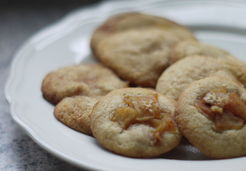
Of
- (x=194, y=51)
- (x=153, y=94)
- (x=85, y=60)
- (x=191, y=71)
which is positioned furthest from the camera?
(x=85, y=60)

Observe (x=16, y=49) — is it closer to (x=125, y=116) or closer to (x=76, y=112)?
(x=76, y=112)

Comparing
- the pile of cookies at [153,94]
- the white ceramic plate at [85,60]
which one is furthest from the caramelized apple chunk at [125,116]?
the white ceramic plate at [85,60]


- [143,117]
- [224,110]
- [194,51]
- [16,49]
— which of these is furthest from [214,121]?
[16,49]

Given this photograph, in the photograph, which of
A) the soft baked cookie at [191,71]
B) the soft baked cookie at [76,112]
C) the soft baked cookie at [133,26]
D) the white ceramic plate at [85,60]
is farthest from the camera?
the soft baked cookie at [133,26]

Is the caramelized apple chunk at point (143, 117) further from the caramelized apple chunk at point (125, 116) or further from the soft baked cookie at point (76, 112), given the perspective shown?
the soft baked cookie at point (76, 112)

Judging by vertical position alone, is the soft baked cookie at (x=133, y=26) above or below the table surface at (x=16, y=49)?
above

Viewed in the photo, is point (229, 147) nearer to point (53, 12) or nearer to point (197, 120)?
point (197, 120)

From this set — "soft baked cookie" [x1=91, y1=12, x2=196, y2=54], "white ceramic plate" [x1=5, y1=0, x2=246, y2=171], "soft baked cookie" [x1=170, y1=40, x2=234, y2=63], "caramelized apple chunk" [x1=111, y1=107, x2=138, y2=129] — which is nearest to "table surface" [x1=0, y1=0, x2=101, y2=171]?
"white ceramic plate" [x1=5, y1=0, x2=246, y2=171]
